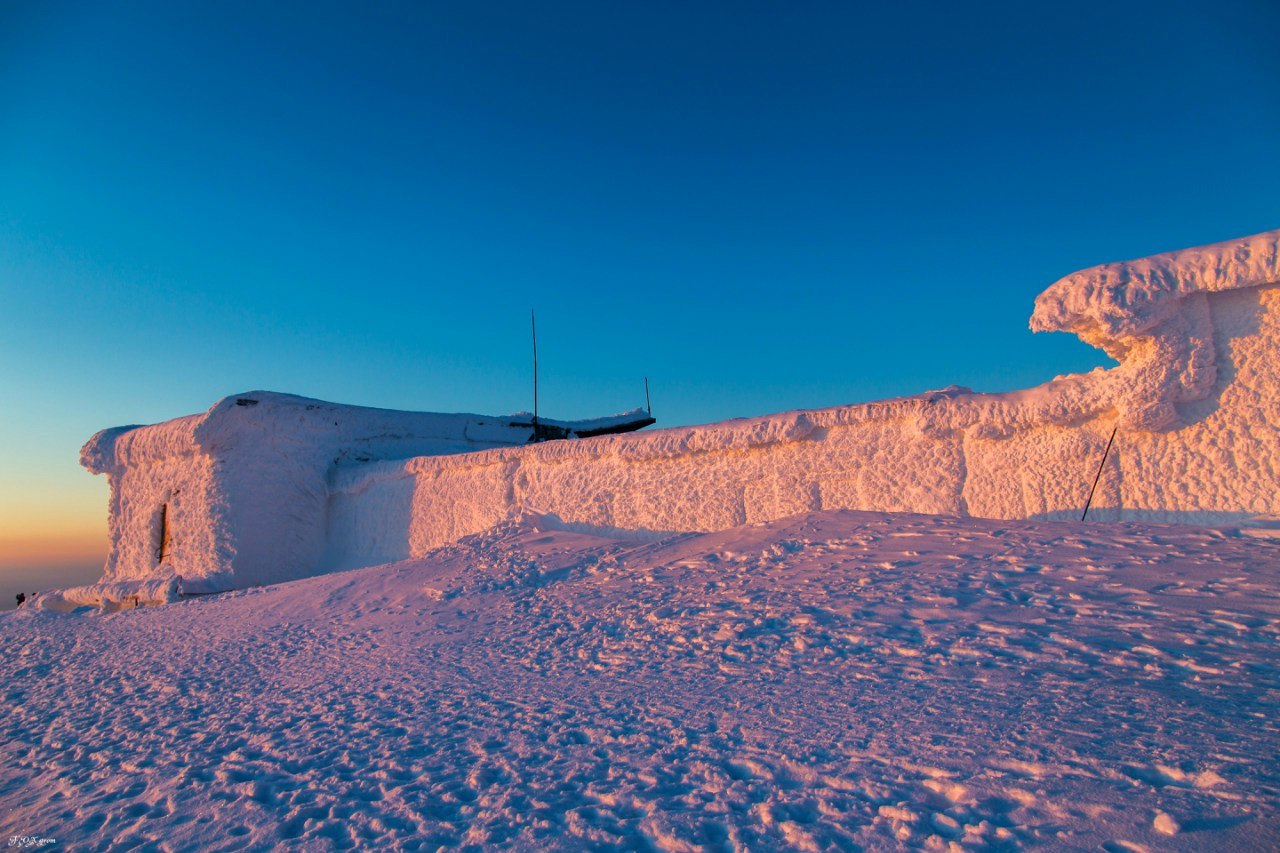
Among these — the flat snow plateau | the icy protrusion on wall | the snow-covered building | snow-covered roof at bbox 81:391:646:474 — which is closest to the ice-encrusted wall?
the icy protrusion on wall

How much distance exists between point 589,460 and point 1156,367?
5.00 metres

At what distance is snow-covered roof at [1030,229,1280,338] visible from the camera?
172 inches

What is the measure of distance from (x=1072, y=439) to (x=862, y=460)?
149 centimetres

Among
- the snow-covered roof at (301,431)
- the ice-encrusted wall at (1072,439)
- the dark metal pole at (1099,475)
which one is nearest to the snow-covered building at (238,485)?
the snow-covered roof at (301,431)

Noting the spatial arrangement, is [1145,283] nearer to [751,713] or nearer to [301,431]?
[751,713]

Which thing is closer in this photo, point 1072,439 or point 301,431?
point 1072,439

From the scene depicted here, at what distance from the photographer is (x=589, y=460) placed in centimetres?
779

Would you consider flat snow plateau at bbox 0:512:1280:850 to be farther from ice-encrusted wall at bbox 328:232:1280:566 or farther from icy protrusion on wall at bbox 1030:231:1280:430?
icy protrusion on wall at bbox 1030:231:1280:430

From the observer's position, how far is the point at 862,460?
5926mm

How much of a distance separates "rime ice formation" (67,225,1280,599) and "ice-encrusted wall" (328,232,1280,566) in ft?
0.04

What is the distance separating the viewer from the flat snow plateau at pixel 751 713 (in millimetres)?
2018

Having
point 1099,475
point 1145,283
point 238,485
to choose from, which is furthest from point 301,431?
point 1145,283

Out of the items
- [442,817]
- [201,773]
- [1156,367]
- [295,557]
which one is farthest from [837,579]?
[295,557]

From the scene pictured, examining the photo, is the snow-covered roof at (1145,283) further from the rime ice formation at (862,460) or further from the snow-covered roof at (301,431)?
the snow-covered roof at (301,431)
